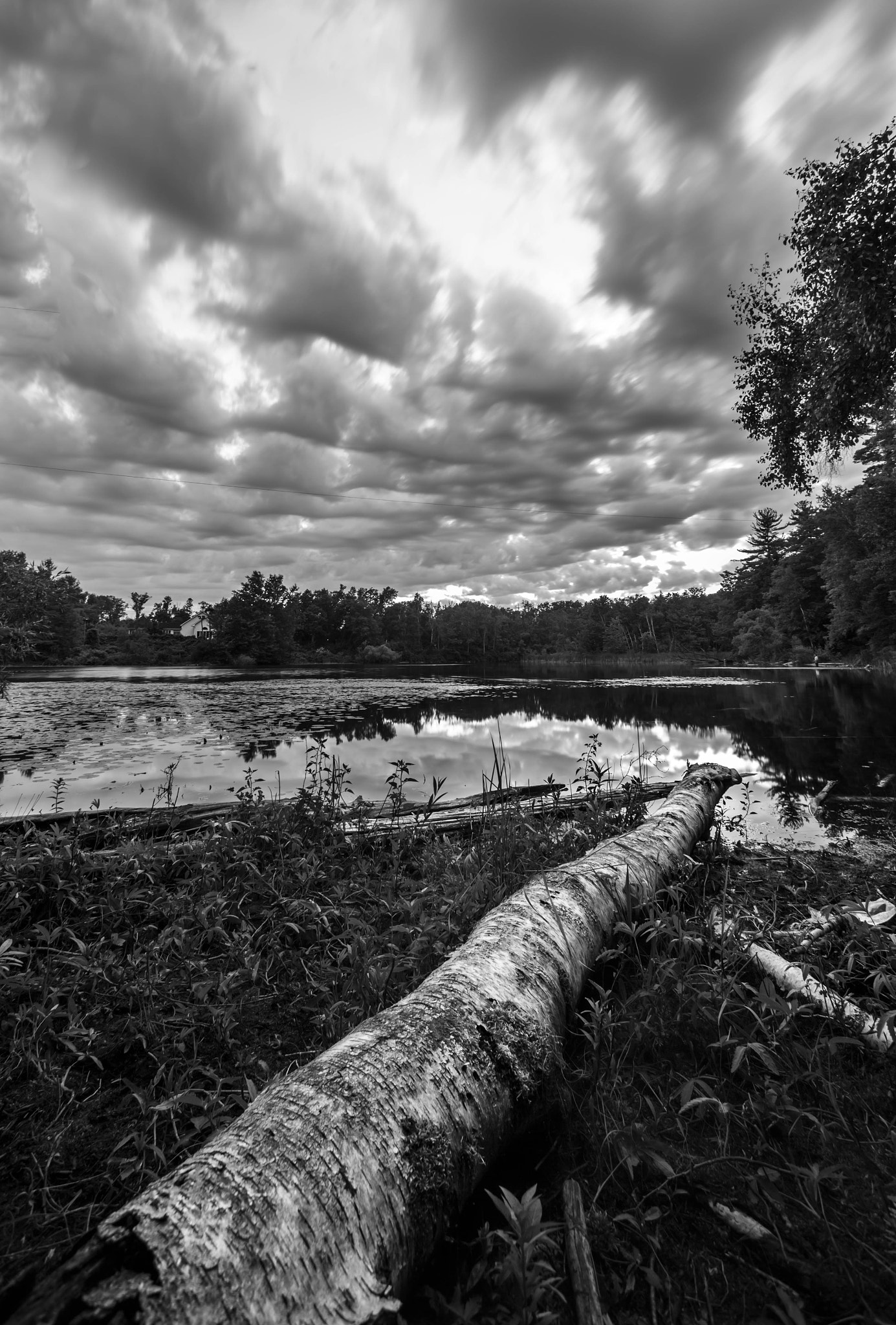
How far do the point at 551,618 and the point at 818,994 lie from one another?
129 metres

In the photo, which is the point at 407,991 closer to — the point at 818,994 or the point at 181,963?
the point at 181,963

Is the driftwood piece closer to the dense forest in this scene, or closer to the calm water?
the calm water

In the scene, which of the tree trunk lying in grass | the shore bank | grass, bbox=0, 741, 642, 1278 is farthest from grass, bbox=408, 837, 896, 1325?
grass, bbox=0, 741, 642, 1278

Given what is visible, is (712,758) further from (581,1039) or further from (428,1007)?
(428,1007)

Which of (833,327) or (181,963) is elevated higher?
(833,327)

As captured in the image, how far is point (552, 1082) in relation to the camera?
6.15 ft

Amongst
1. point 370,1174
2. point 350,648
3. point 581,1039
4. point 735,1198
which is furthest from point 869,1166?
point 350,648

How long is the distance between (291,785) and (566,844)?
4342mm

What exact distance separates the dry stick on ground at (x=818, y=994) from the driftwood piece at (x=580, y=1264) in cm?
137

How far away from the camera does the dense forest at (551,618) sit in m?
27.4

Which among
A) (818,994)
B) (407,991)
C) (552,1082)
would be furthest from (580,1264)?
(818,994)

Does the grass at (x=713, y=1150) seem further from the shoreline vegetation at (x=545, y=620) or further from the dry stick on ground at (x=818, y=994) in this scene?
the shoreline vegetation at (x=545, y=620)

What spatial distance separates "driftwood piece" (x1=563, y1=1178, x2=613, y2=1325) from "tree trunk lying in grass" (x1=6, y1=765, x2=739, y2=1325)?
236 millimetres

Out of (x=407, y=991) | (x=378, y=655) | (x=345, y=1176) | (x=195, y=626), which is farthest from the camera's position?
(x=195, y=626)
